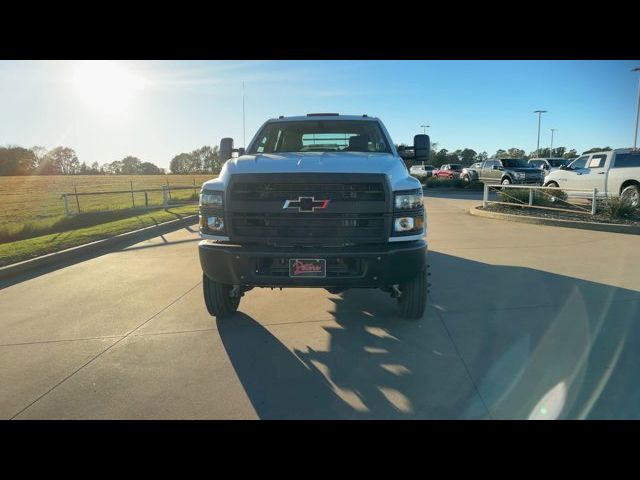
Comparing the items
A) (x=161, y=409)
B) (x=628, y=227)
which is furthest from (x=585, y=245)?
(x=161, y=409)

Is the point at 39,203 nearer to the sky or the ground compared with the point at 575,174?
nearer to the ground

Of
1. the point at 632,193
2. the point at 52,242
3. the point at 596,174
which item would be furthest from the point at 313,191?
the point at 596,174

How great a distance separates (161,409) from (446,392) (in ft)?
6.48

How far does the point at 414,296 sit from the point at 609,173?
475 inches

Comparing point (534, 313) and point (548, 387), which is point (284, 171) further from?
point (534, 313)

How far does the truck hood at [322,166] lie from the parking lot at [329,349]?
1480 mm

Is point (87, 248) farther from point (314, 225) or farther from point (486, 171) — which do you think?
point (486, 171)

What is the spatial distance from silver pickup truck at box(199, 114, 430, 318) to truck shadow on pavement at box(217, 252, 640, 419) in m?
0.62

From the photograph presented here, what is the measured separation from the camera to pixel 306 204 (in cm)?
378

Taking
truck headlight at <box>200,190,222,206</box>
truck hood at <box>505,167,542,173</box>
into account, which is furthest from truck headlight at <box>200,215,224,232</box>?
truck hood at <box>505,167,542,173</box>

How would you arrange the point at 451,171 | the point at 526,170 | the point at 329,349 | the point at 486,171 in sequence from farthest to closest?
1. the point at 451,171
2. the point at 486,171
3. the point at 526,170
4. the point at 329,349

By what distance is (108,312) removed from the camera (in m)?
5.06

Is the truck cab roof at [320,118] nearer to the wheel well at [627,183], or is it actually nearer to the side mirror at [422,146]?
the side mirror at [422,146]
